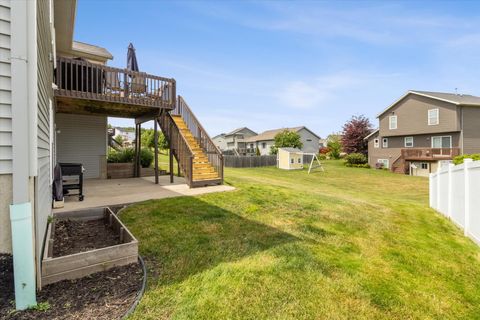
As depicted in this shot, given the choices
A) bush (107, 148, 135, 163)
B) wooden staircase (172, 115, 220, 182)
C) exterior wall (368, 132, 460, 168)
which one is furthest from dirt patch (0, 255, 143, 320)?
exterior wall (368, 132, 460, 168)

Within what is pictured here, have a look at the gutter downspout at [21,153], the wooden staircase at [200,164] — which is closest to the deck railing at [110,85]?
the wooden staircase at [200,164]

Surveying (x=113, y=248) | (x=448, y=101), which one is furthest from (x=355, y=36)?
(x=113, y=248)

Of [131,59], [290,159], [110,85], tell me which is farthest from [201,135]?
[290,159]

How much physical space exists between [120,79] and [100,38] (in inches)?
268

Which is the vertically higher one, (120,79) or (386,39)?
(386,39)

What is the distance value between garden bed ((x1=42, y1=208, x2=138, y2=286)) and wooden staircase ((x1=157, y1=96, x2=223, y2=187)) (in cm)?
370

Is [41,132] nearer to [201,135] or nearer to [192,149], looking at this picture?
[192,149]

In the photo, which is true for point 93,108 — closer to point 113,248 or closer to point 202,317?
point 113,248

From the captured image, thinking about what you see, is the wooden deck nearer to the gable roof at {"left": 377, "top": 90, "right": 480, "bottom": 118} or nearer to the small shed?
the small shed

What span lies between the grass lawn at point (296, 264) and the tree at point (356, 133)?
26.3 metres

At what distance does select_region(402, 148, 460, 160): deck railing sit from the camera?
20.9 metres

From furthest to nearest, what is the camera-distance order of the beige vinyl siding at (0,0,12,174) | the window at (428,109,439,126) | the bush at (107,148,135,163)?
the window at (428,109,439,126) → the bush at (107,148,135,163) → the beige vinyl siding at (0,0,12,174)

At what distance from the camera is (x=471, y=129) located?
21.2 m

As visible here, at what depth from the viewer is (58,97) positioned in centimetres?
738
